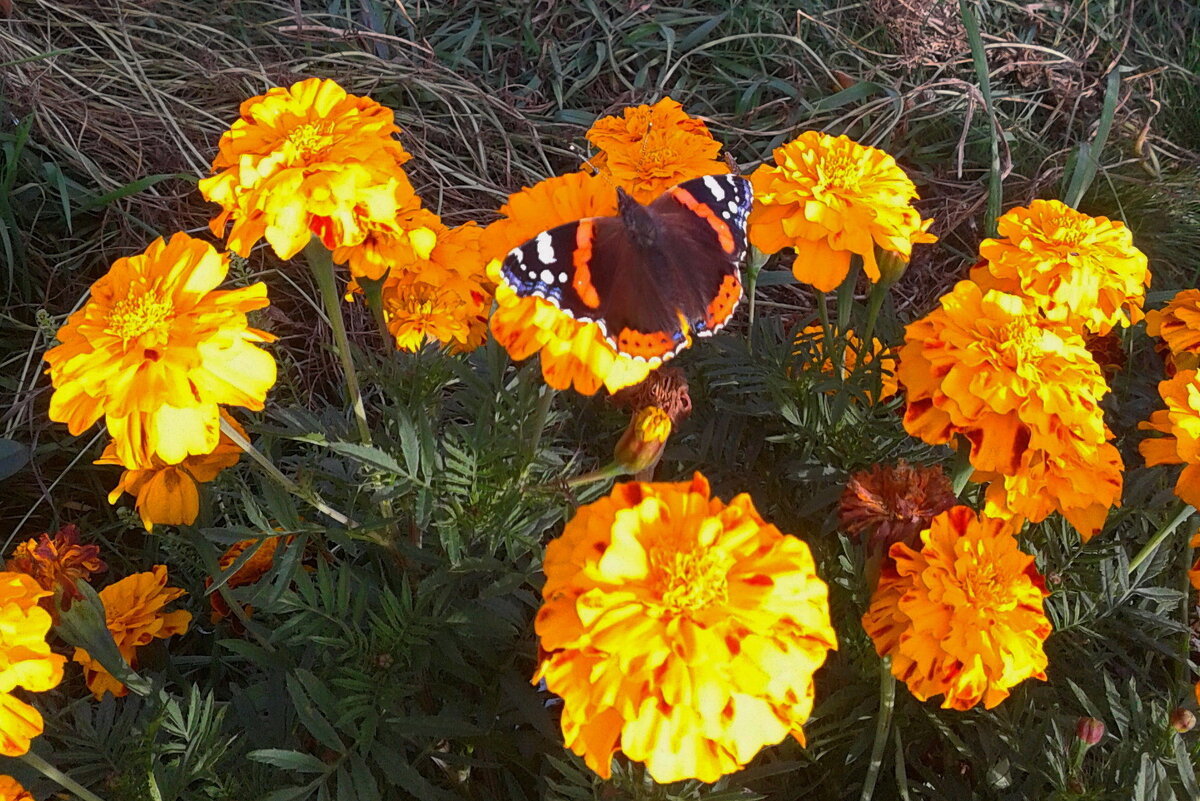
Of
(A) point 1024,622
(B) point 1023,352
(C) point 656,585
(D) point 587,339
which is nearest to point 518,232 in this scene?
(D) point 587,339

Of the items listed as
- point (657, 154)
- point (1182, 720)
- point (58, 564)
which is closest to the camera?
point (1182, 720)

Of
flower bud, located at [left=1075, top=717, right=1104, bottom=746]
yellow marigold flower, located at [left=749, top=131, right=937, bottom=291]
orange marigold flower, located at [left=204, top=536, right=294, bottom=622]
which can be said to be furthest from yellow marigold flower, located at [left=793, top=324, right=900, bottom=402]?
orange marigold flower, located at [left=204, top=536, right=294, bottom=622]

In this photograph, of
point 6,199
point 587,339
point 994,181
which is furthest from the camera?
point 6,199

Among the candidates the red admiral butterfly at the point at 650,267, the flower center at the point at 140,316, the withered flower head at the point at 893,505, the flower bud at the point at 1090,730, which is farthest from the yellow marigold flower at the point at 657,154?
the flower bud at the point at 1090,730

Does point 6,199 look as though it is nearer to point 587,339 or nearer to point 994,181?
point 587,339

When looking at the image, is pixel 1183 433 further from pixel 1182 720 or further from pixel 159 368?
pixel 159 368

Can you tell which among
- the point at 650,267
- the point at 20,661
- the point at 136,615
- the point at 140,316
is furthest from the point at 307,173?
the point at 136,615
